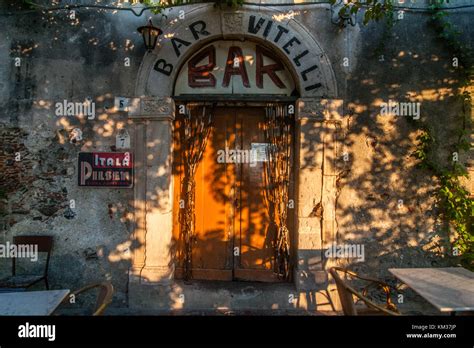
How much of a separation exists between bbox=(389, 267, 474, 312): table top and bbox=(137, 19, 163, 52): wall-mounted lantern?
378cm

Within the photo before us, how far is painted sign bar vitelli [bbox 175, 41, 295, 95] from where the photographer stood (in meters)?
4.47

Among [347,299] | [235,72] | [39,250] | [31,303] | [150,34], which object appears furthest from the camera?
[235,72]

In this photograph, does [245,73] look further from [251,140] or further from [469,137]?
[469,137]

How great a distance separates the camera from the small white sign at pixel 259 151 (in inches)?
177

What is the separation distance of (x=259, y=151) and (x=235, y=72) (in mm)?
1131

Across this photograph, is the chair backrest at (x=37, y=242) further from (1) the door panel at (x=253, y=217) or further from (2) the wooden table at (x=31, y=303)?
(1) the door panel at (x=253, y=217)

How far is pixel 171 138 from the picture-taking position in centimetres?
433

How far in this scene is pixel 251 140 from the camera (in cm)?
451

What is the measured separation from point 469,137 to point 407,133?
78 centimetres

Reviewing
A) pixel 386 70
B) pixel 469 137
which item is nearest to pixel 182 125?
pixel 386 70

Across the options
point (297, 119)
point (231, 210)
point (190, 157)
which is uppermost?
point (297, 119)

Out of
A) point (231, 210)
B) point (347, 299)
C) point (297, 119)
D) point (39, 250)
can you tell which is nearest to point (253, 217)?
point (231, 210)

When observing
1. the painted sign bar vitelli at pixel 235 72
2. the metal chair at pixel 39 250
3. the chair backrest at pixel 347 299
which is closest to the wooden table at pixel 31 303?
the metal chair at pixel 39 250

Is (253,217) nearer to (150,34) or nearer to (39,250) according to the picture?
(150,34)
